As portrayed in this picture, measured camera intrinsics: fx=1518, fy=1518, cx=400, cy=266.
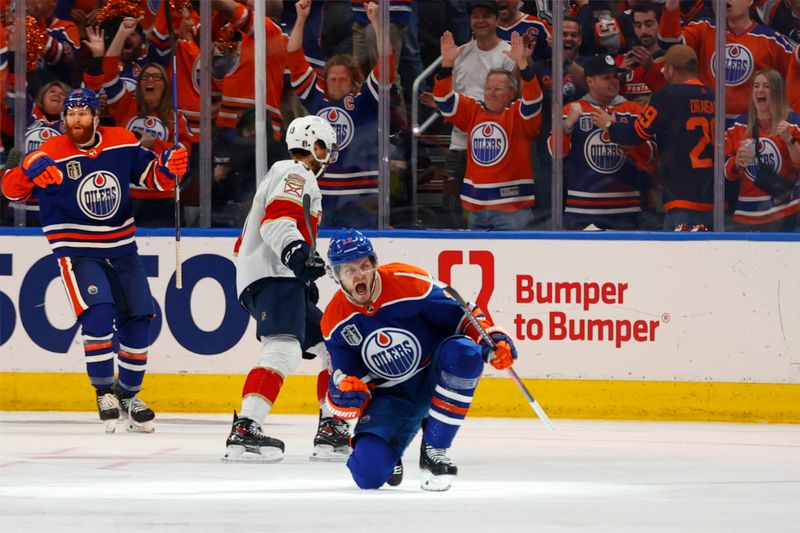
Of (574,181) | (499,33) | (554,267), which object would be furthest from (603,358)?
(499,33)

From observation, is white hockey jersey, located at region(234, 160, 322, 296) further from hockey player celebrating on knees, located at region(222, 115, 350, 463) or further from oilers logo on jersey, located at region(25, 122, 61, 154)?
oilers logo on jersey, located at region(25, 122, 61, 154)

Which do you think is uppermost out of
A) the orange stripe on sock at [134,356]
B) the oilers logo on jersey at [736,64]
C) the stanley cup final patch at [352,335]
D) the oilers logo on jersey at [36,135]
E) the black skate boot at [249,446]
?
the oilers logo on jersey at [736,64]

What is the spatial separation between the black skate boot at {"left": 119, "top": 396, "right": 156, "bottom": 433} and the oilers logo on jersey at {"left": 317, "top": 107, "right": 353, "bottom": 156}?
6.55 ft

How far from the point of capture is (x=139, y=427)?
6605mm

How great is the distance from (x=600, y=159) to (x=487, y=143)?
1.93 feet

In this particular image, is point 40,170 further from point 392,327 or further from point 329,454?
point 392,327

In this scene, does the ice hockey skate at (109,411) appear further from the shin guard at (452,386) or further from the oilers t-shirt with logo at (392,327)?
the shin guard at (452,386)

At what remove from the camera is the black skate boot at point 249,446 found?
5.50 m

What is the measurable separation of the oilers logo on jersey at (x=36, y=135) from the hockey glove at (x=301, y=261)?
9.51 feet

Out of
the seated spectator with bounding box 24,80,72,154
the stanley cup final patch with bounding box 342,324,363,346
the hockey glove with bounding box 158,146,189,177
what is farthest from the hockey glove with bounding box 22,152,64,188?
the stanley cup final patch with bounding box 342,324,363,346

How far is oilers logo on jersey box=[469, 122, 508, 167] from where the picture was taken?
7879 mm

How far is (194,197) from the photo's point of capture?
800 cm

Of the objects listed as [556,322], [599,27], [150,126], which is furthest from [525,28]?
[150,126]

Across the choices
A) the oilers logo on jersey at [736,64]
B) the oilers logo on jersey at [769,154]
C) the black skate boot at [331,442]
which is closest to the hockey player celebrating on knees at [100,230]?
the black skate boot at [331,442]
